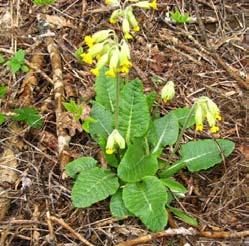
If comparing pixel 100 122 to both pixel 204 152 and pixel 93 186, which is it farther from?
pixel 204 152

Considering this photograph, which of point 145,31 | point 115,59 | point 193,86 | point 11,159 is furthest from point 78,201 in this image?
point 145,31

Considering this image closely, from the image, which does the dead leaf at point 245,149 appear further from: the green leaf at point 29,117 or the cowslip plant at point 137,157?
the green leaf at point 29,117

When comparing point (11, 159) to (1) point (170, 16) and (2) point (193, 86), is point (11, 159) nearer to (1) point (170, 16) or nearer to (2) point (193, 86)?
(2) point (193, 86)

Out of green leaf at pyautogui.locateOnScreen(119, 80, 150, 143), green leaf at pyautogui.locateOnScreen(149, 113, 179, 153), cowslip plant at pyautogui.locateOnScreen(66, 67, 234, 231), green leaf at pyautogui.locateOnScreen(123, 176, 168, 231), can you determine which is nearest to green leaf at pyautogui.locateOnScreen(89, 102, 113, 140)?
cowslip plant at pyautogui.locateOnScreen(66, 67, 234, 231)

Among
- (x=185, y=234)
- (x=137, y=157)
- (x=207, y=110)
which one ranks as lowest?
(x=185, y=234)

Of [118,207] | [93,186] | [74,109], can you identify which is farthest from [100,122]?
[118,207]

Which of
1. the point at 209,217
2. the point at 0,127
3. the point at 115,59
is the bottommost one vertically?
the point at 209,217

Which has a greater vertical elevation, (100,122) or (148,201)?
(100,122)
